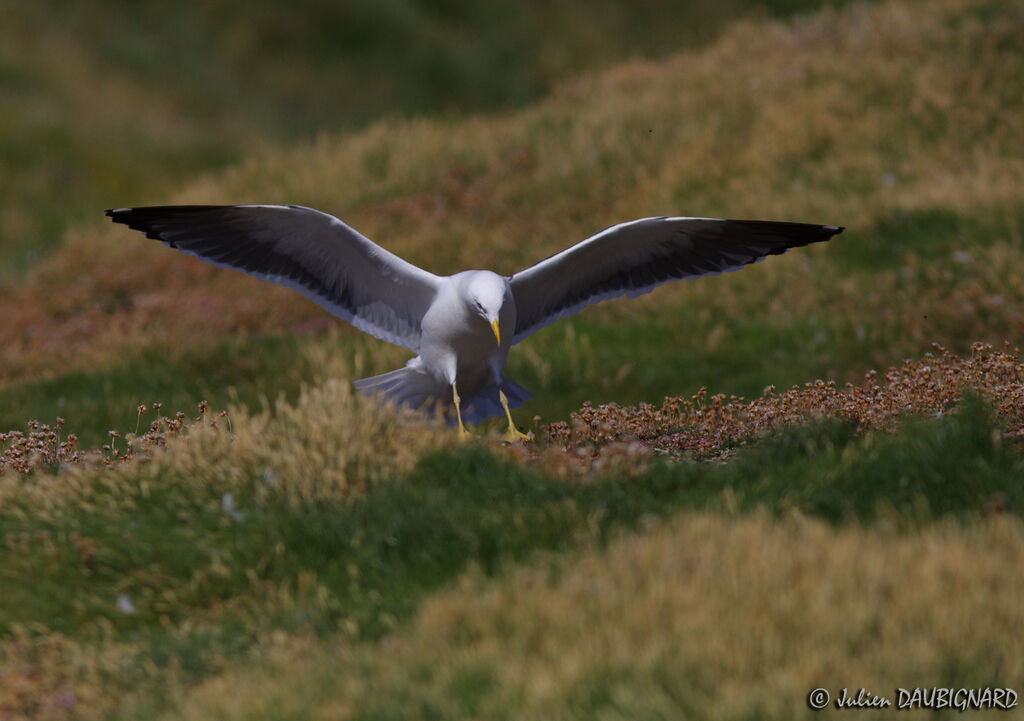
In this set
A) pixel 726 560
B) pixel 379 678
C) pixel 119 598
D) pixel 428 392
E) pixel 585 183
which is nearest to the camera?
pixel 379 678

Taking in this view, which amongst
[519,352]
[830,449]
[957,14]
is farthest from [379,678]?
[957,14]

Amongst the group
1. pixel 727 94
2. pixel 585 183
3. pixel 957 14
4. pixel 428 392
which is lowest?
pixel 428 392

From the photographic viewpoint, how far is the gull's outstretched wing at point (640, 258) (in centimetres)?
809

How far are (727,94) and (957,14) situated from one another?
4708mm

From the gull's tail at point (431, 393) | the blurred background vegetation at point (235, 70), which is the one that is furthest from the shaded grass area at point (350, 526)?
the blurred background vegetation at point (235, 70)

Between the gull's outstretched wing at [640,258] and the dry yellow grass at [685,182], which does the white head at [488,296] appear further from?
the dry yellow grass at [685,182]

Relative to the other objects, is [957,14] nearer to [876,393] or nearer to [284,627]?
[876,393]

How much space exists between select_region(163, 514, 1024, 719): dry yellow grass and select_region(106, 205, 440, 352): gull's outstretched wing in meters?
4.00

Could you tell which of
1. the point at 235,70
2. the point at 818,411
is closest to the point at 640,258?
the point at 818,411

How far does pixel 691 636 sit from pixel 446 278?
4.56 meters

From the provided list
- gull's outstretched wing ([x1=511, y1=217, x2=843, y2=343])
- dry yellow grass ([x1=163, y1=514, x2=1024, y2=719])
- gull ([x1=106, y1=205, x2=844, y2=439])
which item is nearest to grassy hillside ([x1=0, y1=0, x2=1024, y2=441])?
gull's outstretched wing ([x1=511, y1=217, x2=843, y2=343])

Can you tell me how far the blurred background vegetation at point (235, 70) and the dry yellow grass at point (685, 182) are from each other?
1260 mm

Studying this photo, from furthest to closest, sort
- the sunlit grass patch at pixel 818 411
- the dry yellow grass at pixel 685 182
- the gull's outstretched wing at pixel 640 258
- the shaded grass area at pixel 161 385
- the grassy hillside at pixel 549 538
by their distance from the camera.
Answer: the dry yellow grass at pixel 685 182 < the shaded grass area at pixel 161 385 < the gull's outstretched wing at pixel 640 258 < the sunlit grass patch at pixel 818 411 < the grassy hillside at pixel 549 538

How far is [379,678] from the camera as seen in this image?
4.09 metres
